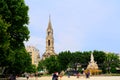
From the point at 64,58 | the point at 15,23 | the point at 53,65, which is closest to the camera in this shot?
the point at 15,23

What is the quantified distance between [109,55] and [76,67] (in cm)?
1991

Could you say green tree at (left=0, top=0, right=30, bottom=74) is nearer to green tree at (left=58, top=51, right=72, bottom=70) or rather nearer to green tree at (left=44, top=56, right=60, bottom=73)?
green tree at (left=44, top=56, right=60, bottom=73)

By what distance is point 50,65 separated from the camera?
15375cm

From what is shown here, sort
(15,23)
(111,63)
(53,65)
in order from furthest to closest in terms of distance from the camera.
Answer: (111,63) → (53,65) → (15,23)

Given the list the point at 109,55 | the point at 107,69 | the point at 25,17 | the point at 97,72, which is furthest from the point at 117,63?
the point at 25,17

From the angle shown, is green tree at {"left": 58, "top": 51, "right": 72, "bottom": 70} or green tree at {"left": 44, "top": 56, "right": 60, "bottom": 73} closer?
green tree at {"left": 44, "top": 56, "right": 60, "bottom": 73}

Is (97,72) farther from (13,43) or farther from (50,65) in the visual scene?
(13,43)

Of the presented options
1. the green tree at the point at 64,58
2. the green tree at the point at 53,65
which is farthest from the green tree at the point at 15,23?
the green tree at the point at 64,58

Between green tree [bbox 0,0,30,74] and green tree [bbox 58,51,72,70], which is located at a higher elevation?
green tree [bbox 58,51,72,70]

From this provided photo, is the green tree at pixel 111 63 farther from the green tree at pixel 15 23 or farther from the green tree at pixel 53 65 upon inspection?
the green tree at pixel 15 23

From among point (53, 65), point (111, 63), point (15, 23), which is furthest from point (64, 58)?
point (15, 23)

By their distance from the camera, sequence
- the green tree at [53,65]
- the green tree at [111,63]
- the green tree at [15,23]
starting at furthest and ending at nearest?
1. the green tree at [53,65]
2. the green tree at [111,63]
3. the green tree at [15,23]

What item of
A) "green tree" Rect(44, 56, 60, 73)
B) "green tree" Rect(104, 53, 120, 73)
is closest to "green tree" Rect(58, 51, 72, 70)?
"green tree" Rect(44, 56, 60, 73)

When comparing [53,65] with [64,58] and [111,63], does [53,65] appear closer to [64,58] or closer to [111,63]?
[64,58]
